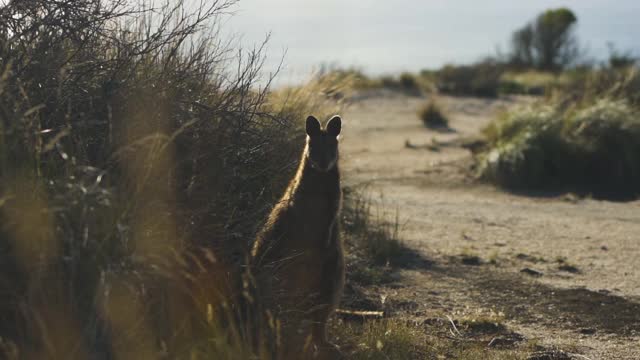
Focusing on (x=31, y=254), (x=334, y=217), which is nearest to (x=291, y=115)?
(x=334, y=217)

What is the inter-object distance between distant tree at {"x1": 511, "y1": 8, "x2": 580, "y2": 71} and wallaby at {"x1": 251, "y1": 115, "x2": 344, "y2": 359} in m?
47.4

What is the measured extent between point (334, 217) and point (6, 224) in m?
2.68

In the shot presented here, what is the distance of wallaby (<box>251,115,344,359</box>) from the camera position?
648 centimetres

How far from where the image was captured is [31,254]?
190 inches

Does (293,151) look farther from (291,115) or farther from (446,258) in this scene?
(446,258)

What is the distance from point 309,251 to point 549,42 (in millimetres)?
48848

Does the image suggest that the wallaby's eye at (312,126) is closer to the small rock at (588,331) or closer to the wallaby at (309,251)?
the wallaby at (309,251)

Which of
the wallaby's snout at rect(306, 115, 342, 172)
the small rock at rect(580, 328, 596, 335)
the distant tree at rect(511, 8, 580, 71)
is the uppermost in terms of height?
the distant tree at rect(511, 8, 580, 71)

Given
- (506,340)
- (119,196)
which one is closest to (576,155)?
(506,340)

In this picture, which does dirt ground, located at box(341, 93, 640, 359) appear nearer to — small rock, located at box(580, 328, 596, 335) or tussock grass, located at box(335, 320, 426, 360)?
small rock, located at box(580, 328, 596, 335)

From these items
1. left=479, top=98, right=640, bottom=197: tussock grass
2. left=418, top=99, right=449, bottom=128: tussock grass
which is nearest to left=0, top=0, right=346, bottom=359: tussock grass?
left=479, top=98, right=640, bottom=197: tussock grass

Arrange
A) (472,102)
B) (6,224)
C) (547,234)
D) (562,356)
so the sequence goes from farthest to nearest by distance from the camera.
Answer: (472,102), (547,234), (562,356), (6,224)

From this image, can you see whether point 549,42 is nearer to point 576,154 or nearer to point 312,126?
point 576,154

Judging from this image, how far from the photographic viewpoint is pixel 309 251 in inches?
259
